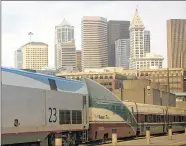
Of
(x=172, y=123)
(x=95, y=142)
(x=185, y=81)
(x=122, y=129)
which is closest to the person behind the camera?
(x=95, y=142)

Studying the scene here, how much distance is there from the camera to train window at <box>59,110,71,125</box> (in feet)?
66.2

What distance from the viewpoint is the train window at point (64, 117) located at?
2019cm

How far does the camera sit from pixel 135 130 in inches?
1331

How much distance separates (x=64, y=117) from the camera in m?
20.6

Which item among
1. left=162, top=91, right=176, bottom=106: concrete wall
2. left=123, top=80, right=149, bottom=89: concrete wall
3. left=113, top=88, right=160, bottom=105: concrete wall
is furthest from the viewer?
left=162, top=91, right=176, bottom=106: concrete wall

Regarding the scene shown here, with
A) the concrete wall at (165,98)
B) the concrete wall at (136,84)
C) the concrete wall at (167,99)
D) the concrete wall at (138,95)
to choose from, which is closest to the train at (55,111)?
the concrete wall at (138,95)

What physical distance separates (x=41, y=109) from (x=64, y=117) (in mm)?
2521

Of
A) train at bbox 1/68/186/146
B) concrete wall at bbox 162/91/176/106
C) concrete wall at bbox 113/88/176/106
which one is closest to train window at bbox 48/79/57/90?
train at bbox 1/68/186/146

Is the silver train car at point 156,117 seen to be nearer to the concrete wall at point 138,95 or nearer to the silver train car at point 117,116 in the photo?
the silver train car at point 117,116

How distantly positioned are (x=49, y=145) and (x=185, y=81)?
139 m

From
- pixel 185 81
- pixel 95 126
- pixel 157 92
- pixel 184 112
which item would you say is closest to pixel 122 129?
pixel 95 126

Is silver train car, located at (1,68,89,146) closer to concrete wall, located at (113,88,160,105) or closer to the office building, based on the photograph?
concrete wall, located at (113,88,160,105)

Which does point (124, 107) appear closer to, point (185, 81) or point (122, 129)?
point (122, 129)

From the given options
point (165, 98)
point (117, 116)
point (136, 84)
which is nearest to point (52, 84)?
point (117, 116)
